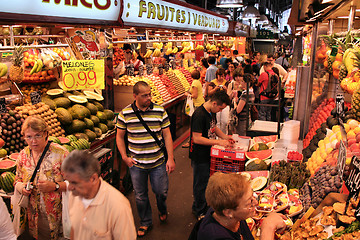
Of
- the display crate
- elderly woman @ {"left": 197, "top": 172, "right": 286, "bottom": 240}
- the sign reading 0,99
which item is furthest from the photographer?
the sign reading 0,99

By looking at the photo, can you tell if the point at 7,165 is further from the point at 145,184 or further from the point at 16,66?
the point at 145,184

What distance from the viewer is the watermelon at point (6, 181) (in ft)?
11.2

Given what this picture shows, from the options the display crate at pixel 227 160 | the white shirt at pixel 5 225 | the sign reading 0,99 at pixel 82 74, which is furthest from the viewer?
the sign reading 0,99 at pixel 82 74

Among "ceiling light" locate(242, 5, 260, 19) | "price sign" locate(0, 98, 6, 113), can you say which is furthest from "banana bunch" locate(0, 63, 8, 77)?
"ceiling light" locate(242, 5, 260, 19)

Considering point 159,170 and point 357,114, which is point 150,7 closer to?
point 159,170

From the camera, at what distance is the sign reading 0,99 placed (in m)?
4.47

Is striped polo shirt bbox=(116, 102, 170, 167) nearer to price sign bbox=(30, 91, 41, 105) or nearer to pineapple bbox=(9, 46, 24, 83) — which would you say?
price sign bbox=(30, 91, 41, 105)

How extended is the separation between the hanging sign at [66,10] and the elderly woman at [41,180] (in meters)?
1.18

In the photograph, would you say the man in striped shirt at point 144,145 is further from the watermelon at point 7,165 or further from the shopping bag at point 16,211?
the shopping bag at point 16,211

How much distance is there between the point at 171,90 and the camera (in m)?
8.93

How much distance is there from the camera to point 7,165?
3.59 meters

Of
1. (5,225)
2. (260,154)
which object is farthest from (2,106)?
(260,154)

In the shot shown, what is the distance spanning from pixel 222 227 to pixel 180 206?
10.9ft

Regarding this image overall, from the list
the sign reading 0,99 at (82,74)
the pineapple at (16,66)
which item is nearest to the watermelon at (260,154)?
the sign reading 0,99 at (82,74)
